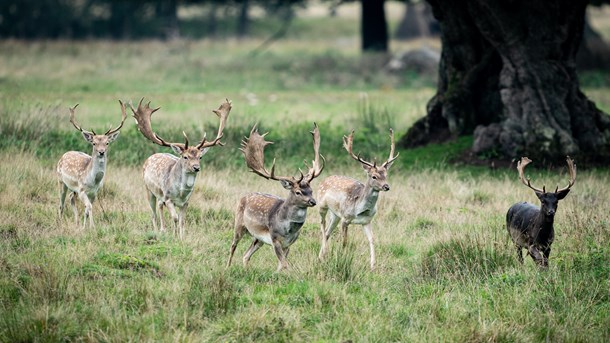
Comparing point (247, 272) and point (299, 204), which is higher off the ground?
point (299, 204)

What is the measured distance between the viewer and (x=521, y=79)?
52.7 ft

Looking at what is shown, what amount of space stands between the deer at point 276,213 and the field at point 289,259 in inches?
10.5

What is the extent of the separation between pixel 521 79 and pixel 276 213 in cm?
778

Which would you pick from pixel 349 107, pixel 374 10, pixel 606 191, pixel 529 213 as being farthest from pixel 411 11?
pixel 529 213

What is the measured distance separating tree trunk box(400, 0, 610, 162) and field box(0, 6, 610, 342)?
0.63 metres

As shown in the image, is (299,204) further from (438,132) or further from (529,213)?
(438,132)

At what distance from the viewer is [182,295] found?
28.6 feet

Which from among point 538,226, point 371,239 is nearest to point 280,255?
point 371,239

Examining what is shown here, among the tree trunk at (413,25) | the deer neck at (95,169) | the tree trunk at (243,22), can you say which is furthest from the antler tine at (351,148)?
the tree trunk at (413,25)

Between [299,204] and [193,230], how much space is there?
2.51 meters

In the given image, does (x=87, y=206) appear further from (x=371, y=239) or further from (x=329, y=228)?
(x=371, y=239)

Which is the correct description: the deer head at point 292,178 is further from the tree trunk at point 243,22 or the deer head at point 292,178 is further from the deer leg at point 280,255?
the tree trunk at point 243,22

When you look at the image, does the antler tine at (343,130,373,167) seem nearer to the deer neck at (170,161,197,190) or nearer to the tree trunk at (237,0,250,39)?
the deer neck at (170,161,197,190)

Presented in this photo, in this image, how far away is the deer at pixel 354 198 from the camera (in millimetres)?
10617
